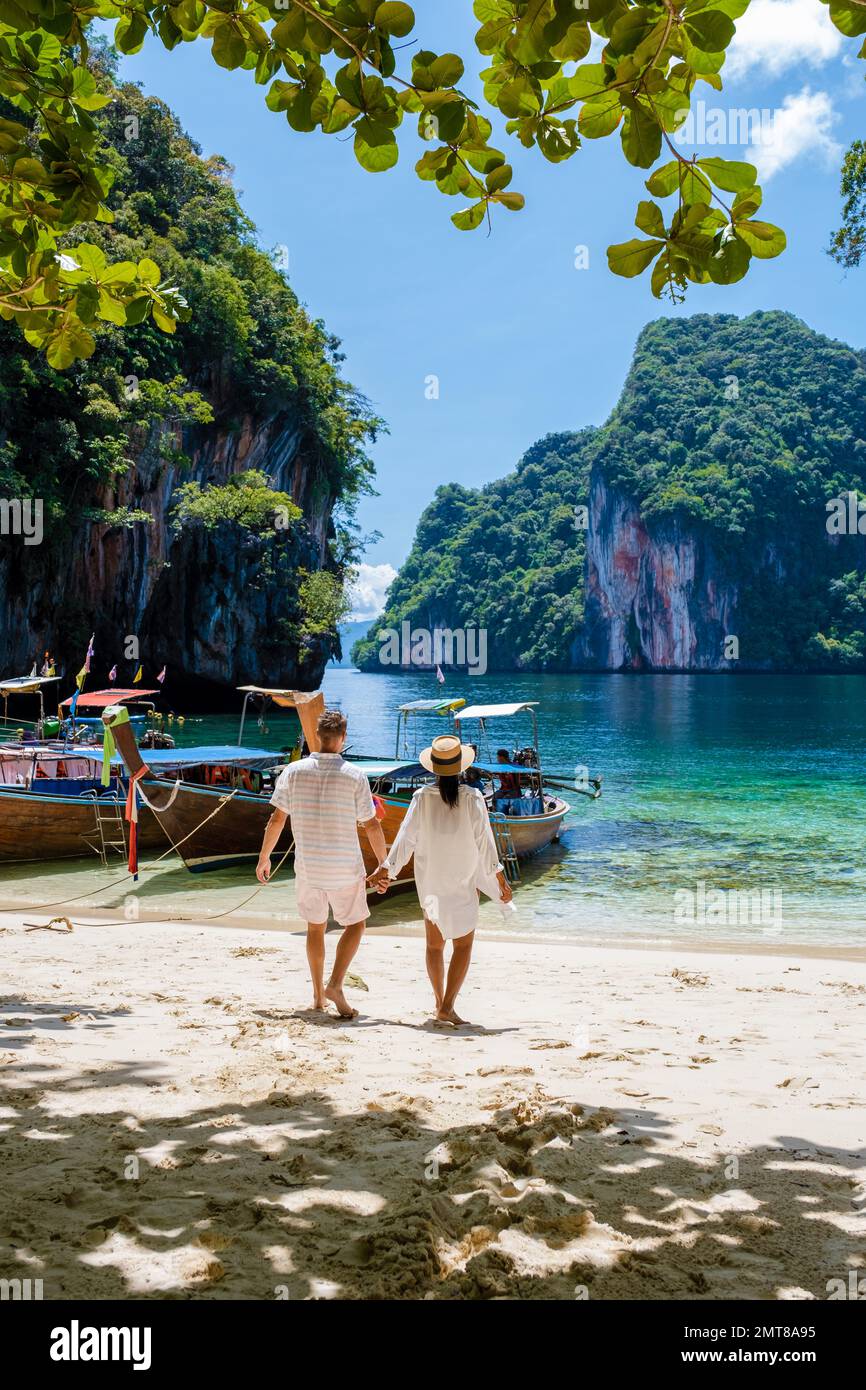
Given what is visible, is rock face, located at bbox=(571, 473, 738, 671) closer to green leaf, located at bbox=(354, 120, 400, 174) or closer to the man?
the man

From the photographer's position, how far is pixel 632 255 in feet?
9.52

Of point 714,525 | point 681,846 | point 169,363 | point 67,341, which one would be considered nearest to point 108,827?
point 681,846

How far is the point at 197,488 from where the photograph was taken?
40656mm

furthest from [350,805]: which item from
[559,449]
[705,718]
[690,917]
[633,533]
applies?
[559,449]

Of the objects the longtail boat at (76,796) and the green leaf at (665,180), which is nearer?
the green leaf at (665,180)

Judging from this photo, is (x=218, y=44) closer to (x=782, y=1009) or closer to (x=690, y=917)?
(x=782, y=1009)

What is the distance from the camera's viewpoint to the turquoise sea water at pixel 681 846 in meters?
12.0

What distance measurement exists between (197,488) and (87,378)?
8783 mm

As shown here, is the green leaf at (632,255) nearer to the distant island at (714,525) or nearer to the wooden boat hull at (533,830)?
the wooden boat hull at (533,830)

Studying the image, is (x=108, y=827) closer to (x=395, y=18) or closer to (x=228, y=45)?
(x=228, y=45)

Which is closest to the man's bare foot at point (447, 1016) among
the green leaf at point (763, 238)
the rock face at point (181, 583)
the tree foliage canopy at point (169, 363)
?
the green leaf at point (763, 238)

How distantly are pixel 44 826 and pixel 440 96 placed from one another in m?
13.2

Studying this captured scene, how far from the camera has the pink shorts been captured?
17.6ft

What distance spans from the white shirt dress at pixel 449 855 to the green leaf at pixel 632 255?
114 inches
